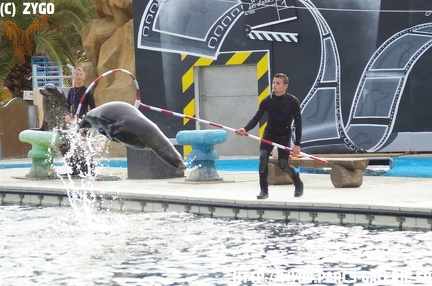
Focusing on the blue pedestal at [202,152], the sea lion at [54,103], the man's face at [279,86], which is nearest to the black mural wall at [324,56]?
the sea lion at [54,103]

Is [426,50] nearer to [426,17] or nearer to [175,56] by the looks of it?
[426,17]

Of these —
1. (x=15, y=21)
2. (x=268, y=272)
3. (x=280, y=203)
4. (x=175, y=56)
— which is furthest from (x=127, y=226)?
(x=15, y=21)

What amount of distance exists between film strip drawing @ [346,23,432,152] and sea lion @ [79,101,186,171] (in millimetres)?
9870

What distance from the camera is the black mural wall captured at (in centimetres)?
2033

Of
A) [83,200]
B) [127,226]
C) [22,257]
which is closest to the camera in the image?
[22,257]

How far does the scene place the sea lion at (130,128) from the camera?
11.1 m

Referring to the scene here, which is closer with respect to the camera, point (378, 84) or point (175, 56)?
point (378, 84)

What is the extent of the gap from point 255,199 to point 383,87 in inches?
295

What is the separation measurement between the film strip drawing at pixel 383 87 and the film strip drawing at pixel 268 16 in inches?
70.6

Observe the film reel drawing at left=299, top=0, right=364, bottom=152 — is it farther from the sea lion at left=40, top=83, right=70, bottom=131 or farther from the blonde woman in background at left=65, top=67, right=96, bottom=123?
the blonde woman in background at left=65, top=67, right=96, bottom=123

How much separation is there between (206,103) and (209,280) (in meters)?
13.9

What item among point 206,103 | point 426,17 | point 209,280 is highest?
point 426,17

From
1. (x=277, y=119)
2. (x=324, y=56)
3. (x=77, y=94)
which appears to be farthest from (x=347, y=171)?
(x=324, y=56)

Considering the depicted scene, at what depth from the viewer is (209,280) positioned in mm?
9297
